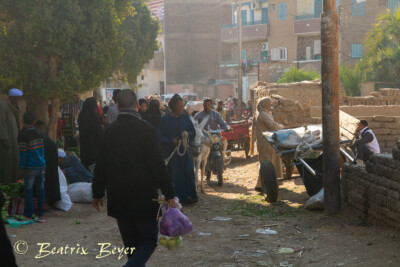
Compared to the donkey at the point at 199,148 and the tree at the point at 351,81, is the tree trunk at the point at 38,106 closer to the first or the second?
the donkey at the point at 199,148

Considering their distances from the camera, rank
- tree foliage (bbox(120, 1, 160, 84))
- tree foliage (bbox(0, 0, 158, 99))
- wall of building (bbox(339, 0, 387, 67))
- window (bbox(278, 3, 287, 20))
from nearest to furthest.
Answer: tree foliage (bbox(0, 0, 158, 99)) → tree foliage (bbox(120, 1, 160, 84)) → wall of building (bbox(339, 0, 387, 67)) → window (bbox(278, 3, 287, 20))

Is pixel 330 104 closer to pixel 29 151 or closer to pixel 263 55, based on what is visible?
pixel 29 151

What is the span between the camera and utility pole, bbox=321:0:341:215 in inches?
318

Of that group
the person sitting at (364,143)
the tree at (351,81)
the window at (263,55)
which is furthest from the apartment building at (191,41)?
the person sitting at (364,143)

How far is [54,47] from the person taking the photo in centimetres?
1502

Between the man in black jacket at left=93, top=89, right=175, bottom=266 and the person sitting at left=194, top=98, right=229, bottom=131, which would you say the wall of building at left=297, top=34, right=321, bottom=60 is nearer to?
the person sitting at left=194, top=98, right=229, bottom=131

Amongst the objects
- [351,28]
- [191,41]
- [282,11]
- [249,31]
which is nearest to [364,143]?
[351,28]

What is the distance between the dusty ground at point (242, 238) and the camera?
6.11 meters

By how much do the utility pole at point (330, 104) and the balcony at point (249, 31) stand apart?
1456 inches

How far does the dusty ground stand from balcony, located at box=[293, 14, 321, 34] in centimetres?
3264

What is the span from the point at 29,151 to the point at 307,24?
35.7m

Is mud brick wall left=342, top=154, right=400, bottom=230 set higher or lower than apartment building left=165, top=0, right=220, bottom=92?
lower

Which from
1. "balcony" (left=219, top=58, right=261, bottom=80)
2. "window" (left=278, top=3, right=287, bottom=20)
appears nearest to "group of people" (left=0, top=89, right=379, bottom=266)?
"window" (left=278, top=3, right=287, bottom=20)

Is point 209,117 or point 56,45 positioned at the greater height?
point 56,45
